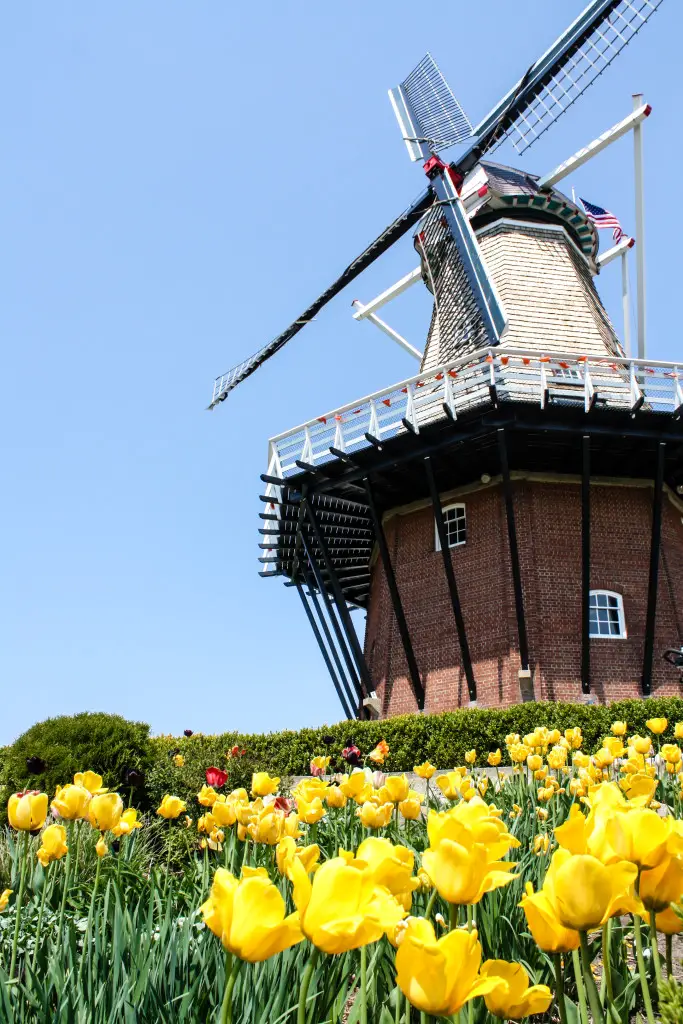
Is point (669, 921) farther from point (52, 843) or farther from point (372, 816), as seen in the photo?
point (52, 843)

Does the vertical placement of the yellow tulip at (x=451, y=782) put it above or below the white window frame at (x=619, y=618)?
below

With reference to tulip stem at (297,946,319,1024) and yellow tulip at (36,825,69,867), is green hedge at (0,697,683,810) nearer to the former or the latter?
yellow tulip at (36,825,69,867)

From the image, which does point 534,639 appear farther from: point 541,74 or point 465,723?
point 541,74

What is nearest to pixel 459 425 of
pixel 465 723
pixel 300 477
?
pixel 300 477

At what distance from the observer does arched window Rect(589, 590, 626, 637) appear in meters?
15.0

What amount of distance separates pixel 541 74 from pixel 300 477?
45.3 ft

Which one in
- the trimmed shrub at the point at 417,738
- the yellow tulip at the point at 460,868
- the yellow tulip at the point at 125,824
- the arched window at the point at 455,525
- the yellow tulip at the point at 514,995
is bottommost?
the trimmed shrub at the point at 417,738

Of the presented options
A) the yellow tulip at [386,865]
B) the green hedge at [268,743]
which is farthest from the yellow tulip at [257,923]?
the green hedge at [268,743]

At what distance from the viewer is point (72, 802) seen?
2.74 meters

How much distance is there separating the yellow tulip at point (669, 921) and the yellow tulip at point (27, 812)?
Answer: 1.95 meters

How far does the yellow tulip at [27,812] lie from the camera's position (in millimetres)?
2658

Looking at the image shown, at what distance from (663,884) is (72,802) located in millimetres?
1988

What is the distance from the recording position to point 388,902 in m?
1.23

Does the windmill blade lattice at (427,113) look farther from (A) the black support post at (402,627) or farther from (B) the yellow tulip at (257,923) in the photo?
(B) the yellow tulip at (257,923)
